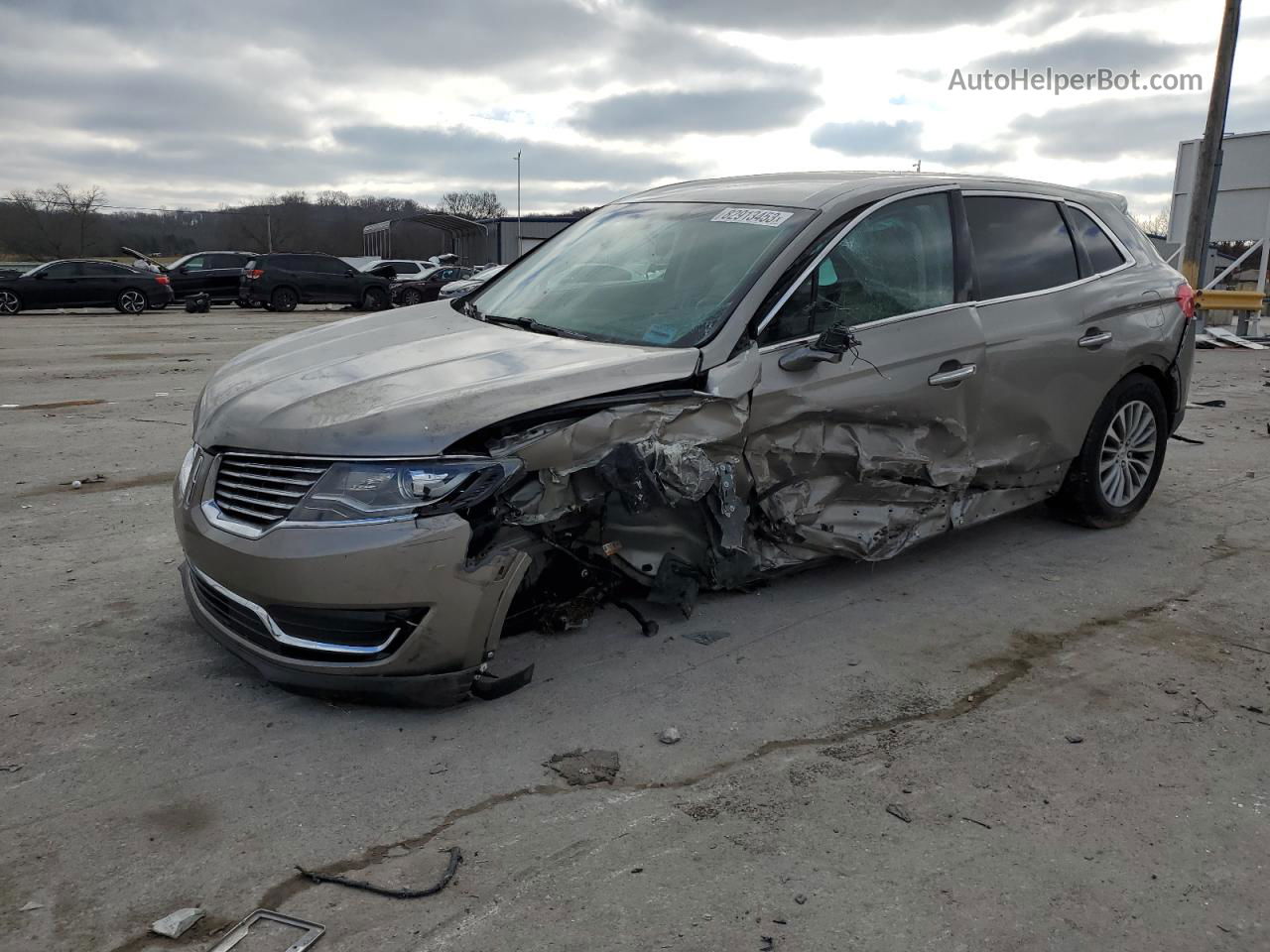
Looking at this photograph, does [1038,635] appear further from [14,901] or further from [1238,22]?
[1238,22]

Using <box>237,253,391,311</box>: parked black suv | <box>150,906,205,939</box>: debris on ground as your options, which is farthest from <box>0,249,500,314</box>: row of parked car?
<box>150,906,205,939</box>: debris on ground

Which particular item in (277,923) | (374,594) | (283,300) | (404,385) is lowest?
(277,923)

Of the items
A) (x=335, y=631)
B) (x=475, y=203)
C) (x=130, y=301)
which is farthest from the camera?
(x=475, y=203)

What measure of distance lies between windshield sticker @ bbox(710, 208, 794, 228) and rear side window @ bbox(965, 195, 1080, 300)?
3.56 feet

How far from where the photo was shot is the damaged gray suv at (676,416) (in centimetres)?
325

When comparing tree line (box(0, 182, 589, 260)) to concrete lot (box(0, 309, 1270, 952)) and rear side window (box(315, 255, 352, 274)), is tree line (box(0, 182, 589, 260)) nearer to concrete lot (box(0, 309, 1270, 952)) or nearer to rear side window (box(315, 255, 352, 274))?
rear side window (box(315, 255, 352, 274))

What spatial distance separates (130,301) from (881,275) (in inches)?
939

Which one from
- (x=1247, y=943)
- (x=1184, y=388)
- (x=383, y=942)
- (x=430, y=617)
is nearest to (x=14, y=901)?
(x=383, y=942)

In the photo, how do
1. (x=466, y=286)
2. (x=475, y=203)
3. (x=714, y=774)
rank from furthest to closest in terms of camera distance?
(x=475, y=203) < (x=466, y=286) < (x=714, y=774)

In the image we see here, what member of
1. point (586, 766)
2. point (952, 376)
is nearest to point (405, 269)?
point (952, 376)

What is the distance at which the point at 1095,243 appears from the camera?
5.54m

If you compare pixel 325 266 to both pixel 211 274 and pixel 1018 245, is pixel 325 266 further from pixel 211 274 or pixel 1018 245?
pixel 1018 245

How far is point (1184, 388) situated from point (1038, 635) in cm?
249

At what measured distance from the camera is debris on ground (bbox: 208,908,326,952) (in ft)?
7.64
